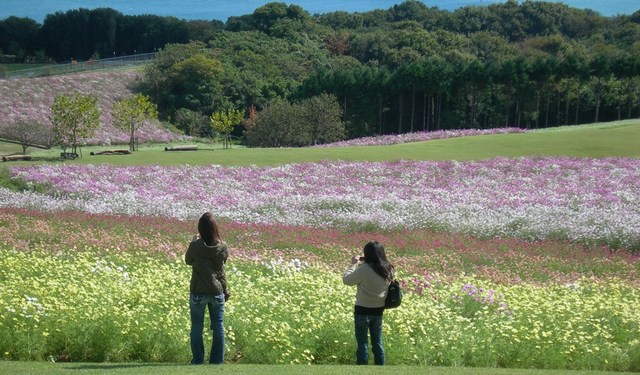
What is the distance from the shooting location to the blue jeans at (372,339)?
36.7ft

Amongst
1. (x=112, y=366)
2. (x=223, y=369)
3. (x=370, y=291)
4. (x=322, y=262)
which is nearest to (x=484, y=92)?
(x=322, y=262)

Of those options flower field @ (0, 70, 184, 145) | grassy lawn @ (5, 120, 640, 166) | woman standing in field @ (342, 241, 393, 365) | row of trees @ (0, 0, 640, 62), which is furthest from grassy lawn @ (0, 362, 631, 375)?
row of trees @ (0, 0, 640, 62)

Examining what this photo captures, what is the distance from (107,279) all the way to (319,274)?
4.50 meters

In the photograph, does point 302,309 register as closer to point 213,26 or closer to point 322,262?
point 322,262

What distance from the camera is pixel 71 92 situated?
97625mm

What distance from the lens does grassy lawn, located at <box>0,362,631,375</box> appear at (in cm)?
991

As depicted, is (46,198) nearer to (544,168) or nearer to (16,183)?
(16,183)

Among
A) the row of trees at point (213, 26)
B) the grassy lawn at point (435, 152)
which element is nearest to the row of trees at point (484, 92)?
the grassy lawn at point (435, 152)

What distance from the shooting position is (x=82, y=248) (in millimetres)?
18969

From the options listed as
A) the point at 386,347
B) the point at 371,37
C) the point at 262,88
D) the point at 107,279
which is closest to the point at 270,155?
the point at 107,279

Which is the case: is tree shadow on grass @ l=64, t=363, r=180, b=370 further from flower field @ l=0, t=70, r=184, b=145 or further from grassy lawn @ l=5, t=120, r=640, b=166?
flower field @ l=0, t=70, r=184, b=145

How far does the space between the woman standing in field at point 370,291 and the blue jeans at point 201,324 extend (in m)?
1.83

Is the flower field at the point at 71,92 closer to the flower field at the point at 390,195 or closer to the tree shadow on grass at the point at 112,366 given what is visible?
the flower field at the point at 390,195

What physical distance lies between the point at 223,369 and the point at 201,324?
3.16 feet
